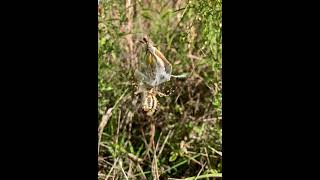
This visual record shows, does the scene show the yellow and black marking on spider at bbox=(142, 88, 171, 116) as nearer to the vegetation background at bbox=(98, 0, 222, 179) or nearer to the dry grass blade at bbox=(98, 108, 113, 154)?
the vegetation background at bbox=(98, 0, 222, 179)

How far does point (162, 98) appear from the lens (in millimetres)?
2008

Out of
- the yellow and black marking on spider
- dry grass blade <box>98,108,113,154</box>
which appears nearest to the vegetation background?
dry grass blade <box>98,108,113,154</box>

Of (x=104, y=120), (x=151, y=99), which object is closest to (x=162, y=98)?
(x=104, y=120)

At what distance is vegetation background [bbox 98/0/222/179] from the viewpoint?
72.6 inches

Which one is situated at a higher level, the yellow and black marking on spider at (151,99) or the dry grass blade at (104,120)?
the yellow and black marking on spider at (151,99)

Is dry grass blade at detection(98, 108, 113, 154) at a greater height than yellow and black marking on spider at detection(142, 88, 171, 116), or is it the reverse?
yellow and black marking on spider at detection(142, 88, 171, 116)

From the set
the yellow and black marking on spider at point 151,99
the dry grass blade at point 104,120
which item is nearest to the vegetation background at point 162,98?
the dry grass blade at point 104,120

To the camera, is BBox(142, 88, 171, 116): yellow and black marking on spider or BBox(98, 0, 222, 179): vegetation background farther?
BBox(98, 0, 222, 179): vegetation background

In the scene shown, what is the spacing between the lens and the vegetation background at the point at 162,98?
6.05 feet

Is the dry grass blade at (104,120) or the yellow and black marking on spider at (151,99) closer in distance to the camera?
the yellow and black marking on spider at (151,99)

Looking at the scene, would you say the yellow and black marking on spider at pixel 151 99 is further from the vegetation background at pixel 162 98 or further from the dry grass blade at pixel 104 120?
the dry grass blade at pixel 104 120
